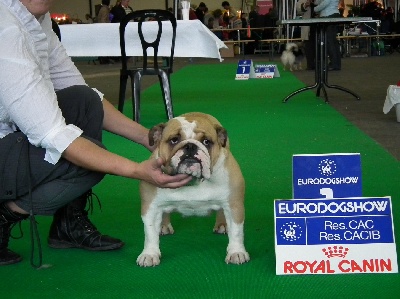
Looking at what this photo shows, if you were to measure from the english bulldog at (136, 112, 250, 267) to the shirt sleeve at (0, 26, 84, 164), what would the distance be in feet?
0.98

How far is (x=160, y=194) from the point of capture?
2395 mm

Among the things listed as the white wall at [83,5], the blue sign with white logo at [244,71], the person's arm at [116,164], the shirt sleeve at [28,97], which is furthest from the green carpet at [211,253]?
the white wall at [83,5]

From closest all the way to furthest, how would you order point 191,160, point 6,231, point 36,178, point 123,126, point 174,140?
1. point 191,160
2. point 174,140
3. point 36,178
4. point 6,231
5. point 123,126

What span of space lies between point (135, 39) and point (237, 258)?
4.05m

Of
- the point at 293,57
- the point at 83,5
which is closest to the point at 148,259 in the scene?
the point at 293,57

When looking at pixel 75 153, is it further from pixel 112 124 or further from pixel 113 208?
pixel 113 208

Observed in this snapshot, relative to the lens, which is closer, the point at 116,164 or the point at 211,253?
the point at 116,164

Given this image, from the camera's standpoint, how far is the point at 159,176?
2.13 m

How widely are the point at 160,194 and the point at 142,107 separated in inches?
196

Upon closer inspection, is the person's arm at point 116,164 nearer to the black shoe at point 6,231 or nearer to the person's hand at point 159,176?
the person's hand at point 159,176

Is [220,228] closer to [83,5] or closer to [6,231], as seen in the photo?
[6,231]

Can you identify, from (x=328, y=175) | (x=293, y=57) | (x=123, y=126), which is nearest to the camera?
(x=328, y=175)

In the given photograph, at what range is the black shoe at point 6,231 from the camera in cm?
251

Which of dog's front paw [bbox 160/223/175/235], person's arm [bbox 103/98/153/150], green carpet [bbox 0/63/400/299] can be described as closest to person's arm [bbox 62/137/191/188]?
green carpet [bbox 0/63/400/299]
